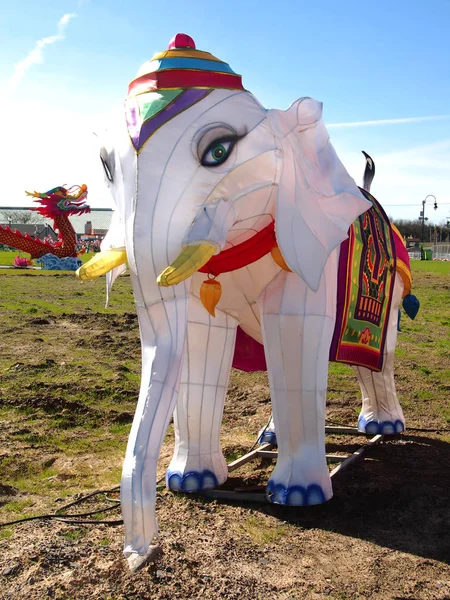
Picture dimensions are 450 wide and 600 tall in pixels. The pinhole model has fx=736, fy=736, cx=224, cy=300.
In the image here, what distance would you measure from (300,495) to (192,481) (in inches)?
29.0

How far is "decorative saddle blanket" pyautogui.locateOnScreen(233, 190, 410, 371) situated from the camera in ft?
14.7

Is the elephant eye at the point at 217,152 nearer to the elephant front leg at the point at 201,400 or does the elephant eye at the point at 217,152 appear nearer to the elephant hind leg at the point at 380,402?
the elephant front leg at the point at 201,400

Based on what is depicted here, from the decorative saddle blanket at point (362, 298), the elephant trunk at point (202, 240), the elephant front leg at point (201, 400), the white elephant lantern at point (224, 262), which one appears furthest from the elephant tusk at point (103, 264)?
the decorative saddle blanket at point (362, 298)

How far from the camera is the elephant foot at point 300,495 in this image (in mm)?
4074

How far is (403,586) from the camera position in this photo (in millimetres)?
3334

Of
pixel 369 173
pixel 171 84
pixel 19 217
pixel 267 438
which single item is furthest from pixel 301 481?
pixel 19 217

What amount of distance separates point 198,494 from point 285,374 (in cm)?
96

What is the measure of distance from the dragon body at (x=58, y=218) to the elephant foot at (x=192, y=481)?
67.9ft

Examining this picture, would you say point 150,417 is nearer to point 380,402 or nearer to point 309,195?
point 309,195

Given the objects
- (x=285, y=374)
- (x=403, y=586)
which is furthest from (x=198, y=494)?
(x=403, y=586)

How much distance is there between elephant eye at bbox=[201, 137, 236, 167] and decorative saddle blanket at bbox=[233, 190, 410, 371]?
→ 4.16ft

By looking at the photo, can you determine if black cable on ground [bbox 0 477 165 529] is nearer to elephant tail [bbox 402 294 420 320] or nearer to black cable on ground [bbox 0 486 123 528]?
black cable on ground [bbox 0 486 123 528]

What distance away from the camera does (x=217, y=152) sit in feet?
11.1

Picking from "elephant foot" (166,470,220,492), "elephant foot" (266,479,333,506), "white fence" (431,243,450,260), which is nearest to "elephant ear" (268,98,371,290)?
"elephant foot" (266,479,333,506)
